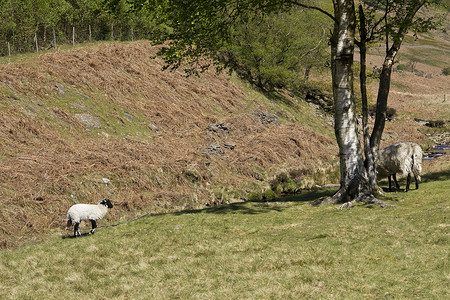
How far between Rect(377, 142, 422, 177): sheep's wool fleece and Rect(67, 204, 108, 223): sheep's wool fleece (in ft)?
47.8

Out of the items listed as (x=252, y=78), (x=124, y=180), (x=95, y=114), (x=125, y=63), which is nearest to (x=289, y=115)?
(x=252, y=78)

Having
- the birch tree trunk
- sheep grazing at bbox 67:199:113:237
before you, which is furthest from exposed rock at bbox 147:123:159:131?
the birch tree trunk

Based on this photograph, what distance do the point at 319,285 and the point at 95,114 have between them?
952 inches

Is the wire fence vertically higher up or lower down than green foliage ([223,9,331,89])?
higher up

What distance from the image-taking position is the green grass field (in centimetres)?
889

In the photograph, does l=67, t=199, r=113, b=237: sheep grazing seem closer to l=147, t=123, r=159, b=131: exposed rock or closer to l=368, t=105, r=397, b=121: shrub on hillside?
l=147, t=123, r=159, b=131: exposed rock

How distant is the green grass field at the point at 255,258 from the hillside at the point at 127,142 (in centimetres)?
388

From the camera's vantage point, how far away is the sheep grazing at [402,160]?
20.2 meters

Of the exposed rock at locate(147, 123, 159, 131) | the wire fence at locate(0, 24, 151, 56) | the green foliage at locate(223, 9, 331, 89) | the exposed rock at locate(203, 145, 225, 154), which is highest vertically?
the wire fence at locate(0, 24, 151, 56)

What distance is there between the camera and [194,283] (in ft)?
32.1

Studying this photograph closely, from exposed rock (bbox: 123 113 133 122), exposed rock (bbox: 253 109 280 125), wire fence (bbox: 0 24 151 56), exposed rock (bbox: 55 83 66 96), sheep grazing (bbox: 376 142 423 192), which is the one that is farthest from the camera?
wire fence (bbox: 0 24 151 56)

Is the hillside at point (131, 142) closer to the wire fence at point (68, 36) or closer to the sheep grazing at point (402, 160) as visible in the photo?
the sheep grazing at point (402, 160)

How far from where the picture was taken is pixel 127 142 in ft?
89.6

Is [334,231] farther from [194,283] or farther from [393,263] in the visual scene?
[194,283]
